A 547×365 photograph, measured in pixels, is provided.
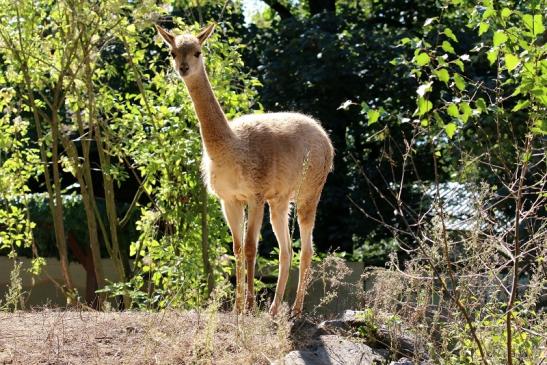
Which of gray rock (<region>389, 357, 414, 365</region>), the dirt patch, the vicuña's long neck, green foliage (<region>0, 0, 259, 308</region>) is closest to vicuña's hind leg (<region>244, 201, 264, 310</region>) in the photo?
the vicuña's long neck

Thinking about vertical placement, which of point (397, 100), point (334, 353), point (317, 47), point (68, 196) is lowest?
point (334, 353)

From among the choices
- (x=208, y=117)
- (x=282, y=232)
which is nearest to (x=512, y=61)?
(x=208, y=117)

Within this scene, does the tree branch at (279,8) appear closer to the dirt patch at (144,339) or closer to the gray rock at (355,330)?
the dirt patch at (144,339)

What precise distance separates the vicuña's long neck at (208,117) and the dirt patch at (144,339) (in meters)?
1.36

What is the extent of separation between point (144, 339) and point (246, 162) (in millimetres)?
1975

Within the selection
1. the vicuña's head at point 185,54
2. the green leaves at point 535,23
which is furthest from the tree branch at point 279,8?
the green leaves at point 535,23

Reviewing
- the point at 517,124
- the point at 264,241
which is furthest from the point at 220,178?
the point at 264,241

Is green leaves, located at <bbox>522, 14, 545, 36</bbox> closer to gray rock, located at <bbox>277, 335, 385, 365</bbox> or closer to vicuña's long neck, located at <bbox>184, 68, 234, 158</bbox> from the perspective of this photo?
gray rock, located at <bbox>277, 335, 385, 365</bbox>

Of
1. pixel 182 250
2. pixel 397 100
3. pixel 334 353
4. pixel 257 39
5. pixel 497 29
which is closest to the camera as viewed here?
pixel 497 29

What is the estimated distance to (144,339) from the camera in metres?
6.05

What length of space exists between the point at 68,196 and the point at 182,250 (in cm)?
493

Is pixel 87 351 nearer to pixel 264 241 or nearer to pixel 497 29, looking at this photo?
pixel 497 29

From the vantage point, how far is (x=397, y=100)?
17812 mm

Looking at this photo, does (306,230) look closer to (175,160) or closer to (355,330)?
(175,160)
